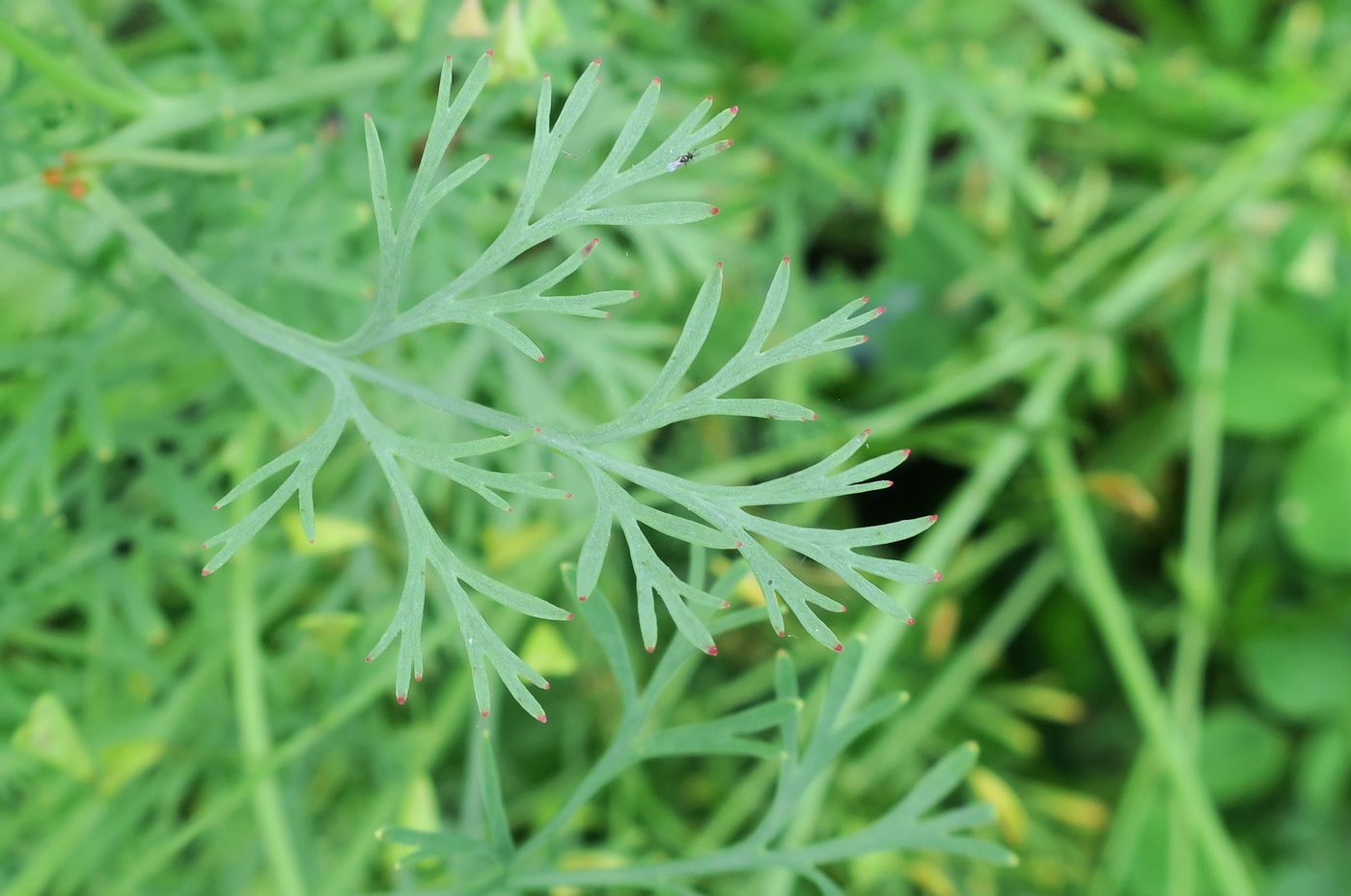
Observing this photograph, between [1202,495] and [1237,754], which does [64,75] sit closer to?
[1202,495]

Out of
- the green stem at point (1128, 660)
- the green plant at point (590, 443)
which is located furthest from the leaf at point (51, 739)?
the green stem at point (1128, 660)

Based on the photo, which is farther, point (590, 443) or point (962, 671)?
point (962, 671)

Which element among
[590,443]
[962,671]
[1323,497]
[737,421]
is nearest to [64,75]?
[590,443]

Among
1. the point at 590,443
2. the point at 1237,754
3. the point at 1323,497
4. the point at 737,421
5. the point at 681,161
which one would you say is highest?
the point at 681,161

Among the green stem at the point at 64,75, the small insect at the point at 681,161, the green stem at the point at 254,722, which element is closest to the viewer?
the small insect at the point at 681,161

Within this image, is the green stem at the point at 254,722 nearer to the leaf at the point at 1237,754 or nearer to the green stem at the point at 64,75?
the green stem at the point at 64,75

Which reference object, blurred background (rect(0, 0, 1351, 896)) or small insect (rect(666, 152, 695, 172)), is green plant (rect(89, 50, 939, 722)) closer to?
small insect (rect(666, 152, 695, 172))
